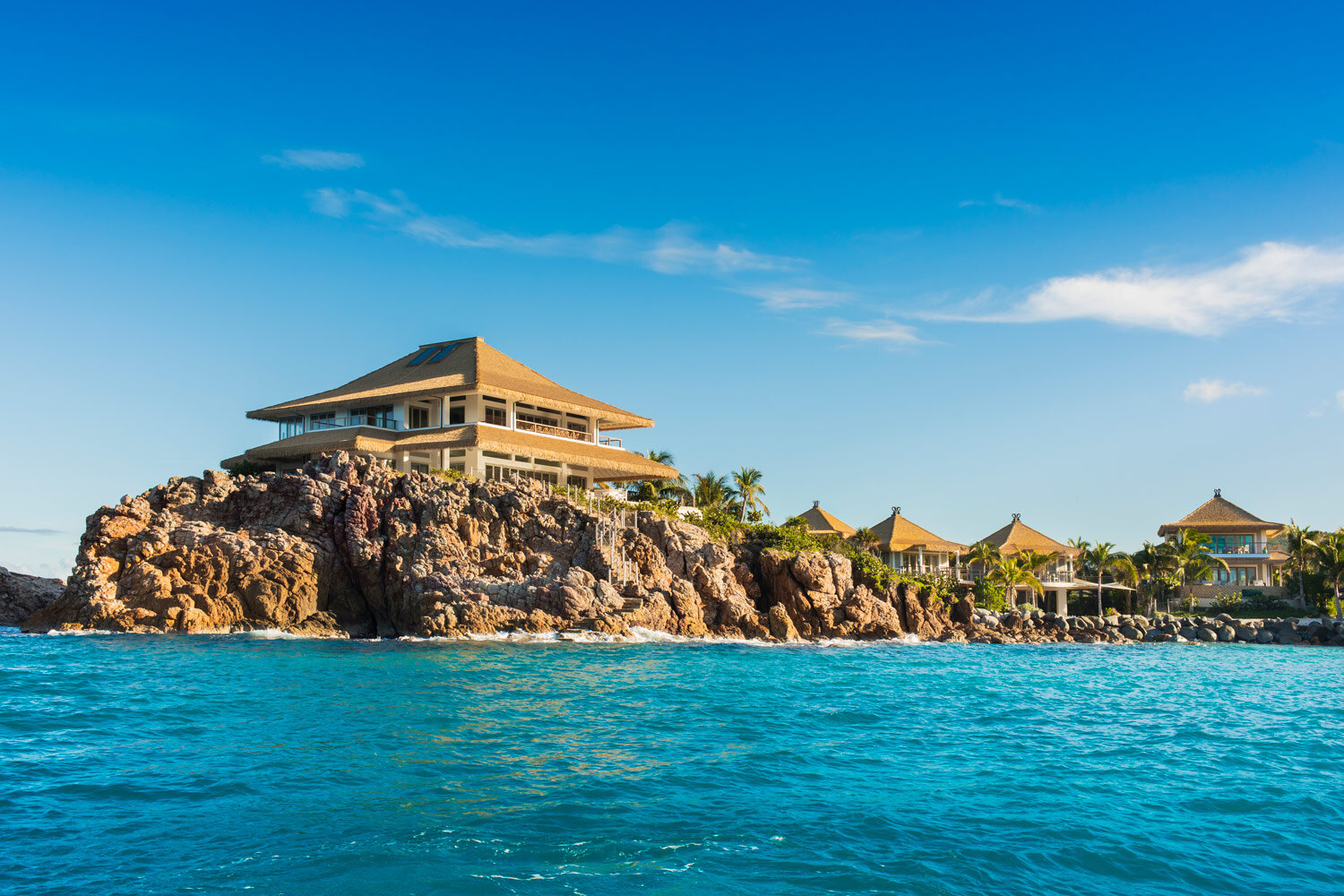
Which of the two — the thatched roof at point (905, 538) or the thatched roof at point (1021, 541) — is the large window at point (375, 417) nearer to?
the thatched roof at point (905, 538)

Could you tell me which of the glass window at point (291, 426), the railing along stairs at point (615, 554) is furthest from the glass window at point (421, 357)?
the railing along stairs at point (615, 554)

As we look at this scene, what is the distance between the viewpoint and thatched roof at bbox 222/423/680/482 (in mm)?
42719

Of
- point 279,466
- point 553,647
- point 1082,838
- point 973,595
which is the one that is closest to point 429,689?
point 553,647

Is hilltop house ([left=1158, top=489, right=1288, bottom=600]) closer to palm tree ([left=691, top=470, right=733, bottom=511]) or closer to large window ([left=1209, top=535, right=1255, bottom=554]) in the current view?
large window ([left=1209, top=535, right=1255, bottom=554])

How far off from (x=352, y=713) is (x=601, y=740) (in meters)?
4.91

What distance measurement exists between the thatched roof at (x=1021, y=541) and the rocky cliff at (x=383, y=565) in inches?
1217

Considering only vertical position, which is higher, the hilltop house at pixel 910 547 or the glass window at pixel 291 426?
the glass window at pixel 291 426

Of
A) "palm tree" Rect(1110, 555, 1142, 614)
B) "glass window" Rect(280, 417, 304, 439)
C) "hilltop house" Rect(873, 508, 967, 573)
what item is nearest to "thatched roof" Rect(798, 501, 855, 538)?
"hilltop house" Rect(873, 508, 967, 573)

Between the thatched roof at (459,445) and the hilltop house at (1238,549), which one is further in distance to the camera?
the hilltop house at (1238,549)

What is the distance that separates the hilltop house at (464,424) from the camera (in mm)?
43656

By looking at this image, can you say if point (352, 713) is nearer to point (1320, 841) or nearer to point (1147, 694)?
point (1320, 841)

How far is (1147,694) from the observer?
2419 cm

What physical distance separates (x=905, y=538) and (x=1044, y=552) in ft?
35.7

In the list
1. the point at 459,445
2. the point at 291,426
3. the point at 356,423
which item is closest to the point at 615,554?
the point at 459,445
